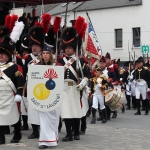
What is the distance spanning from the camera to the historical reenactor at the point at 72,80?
10234 mm

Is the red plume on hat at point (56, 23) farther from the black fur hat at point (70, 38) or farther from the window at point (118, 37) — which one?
the window at point (118, 37)

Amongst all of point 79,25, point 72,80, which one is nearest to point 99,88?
point 79,25

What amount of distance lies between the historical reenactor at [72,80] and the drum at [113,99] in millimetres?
4566

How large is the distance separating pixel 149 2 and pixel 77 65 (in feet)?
118

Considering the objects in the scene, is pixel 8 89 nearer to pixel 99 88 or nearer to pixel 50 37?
pixel 50 37

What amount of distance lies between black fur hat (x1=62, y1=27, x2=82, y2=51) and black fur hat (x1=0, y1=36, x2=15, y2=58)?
48.3 inches

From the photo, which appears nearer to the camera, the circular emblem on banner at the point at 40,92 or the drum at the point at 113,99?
the circular emblem on banner at the point at 40,92

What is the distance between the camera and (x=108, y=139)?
35.2ft

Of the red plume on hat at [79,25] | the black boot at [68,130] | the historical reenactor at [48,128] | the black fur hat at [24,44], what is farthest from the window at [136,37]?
the historical reenactor at [48,128]

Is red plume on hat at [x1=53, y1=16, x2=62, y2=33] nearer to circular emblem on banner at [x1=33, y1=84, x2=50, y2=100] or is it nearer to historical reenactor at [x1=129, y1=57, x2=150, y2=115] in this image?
circular emblem on banner at [x1=33, y1=84, x2=50, y2=100]

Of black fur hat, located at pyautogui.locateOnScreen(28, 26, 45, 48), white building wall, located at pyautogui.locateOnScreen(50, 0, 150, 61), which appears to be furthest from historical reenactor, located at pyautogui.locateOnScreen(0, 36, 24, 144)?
white building wall, located at pyautogui.locateOnScreen(50, 0, 150, 61)

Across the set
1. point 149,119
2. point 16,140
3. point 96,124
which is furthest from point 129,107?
point 16,140

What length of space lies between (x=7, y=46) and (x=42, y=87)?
1093 millimetres

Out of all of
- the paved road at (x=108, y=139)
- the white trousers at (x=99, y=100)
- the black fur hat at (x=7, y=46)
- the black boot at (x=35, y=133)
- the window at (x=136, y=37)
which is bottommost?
the paved road at (x=108, y=139)
